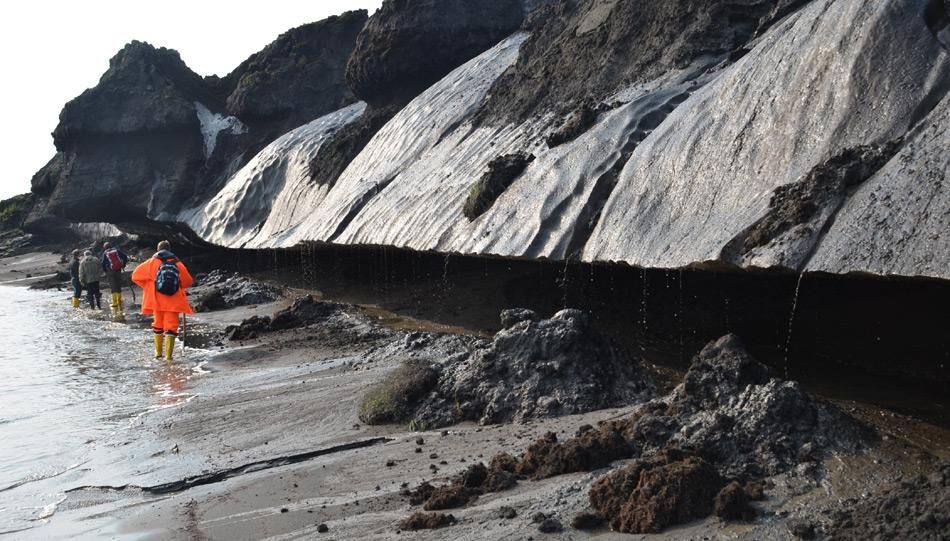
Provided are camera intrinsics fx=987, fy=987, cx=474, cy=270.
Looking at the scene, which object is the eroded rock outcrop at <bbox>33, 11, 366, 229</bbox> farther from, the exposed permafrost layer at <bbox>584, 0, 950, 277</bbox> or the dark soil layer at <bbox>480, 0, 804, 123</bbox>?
the exposed permafrost layer at <bbox>584, 0, 950, 277</bbox>

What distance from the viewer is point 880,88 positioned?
725cm

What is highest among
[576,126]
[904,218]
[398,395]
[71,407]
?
[576,126]

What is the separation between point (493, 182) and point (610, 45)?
126 inches

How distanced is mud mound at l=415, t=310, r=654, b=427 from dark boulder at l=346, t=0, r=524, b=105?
1494 cm

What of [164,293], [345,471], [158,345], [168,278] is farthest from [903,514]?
[168,278]

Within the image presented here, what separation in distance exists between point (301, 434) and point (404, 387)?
83 cm

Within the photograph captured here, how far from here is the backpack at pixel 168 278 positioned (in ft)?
43.7

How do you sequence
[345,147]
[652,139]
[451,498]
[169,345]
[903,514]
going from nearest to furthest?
[903,514]
[451,498]
[652,139]
[169,345]
[345,147]

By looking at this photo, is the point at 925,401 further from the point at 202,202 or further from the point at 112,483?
the point at 202,202

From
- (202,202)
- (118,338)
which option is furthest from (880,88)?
(202,202)

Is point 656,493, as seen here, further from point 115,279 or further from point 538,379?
point 115,279

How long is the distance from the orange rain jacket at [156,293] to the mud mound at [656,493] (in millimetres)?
9861

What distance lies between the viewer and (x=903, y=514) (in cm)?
371

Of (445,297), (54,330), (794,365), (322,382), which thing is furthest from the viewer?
(54,330)
